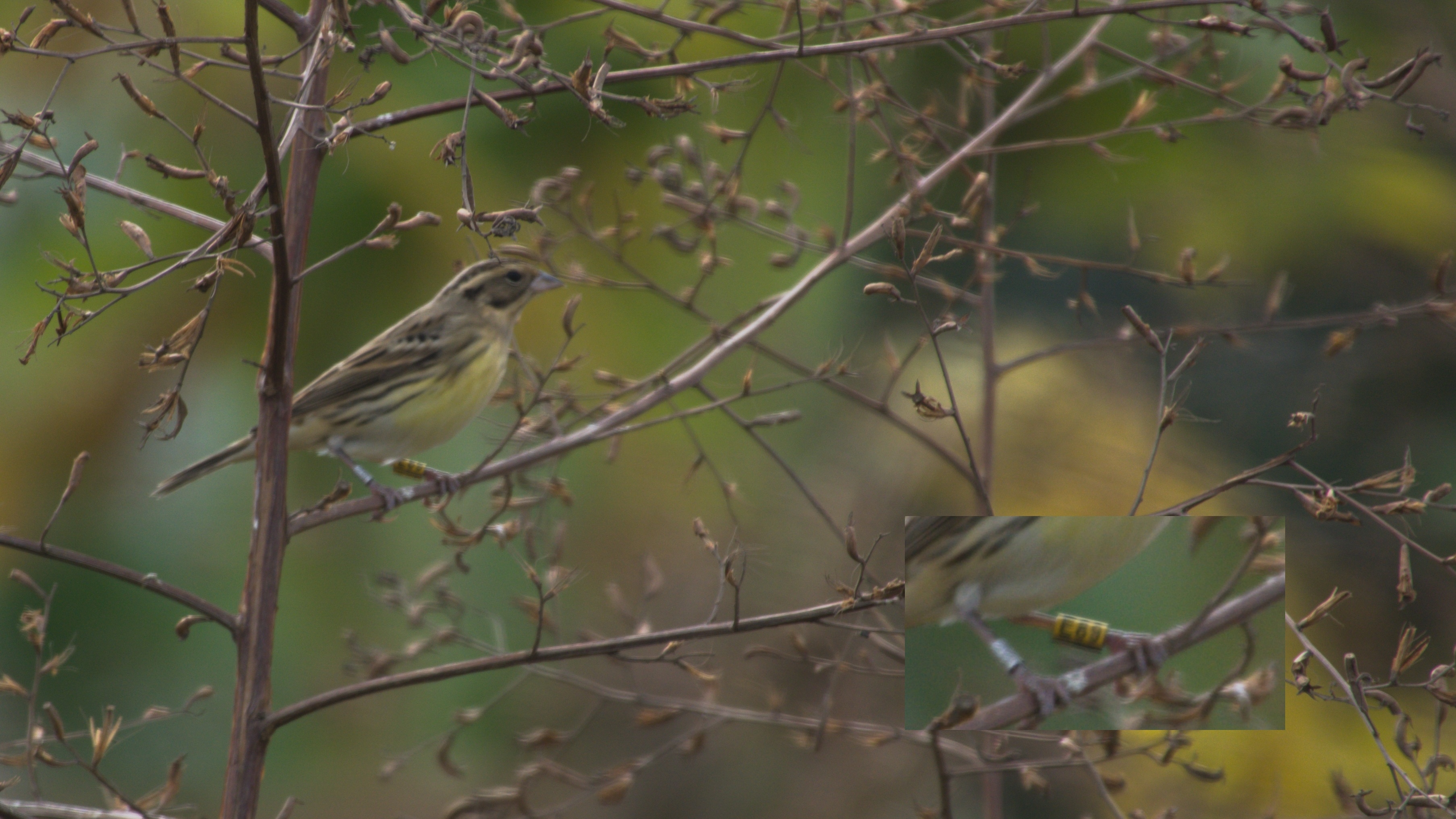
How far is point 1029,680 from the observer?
1.13 metres

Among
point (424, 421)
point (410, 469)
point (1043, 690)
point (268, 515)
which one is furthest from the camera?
point (424, 421)

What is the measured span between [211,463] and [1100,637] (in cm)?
185

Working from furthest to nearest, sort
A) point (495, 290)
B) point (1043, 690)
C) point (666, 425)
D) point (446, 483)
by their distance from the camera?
point (666, 425)
point (495, 290)
point (446, 483)
point (1043, 690)

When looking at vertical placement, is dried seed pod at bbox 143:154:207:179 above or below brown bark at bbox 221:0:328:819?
above

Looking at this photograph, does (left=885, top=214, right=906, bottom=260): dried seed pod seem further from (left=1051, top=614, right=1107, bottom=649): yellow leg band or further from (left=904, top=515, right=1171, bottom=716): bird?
(left=1051, top=614, right=1107, bottom=649): yellow leg band

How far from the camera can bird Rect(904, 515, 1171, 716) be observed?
1117 mm

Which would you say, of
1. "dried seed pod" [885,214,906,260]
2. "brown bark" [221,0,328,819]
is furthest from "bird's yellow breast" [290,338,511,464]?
"dried seed pod" [885,214,906,260]

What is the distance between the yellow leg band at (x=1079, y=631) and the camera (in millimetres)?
1139

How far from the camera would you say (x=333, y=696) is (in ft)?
4.60

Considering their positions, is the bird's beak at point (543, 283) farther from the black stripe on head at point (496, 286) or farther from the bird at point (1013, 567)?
the bird at point (1013, 567)

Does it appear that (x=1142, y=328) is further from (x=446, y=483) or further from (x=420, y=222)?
(x=446, y=483)

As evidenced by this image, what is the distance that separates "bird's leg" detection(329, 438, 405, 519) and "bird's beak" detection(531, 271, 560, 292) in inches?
21.8

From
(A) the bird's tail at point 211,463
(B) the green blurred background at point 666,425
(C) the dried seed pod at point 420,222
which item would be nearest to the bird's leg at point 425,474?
(A) the bird's tail at point 211,463

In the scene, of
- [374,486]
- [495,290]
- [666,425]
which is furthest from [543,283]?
[666,425]
